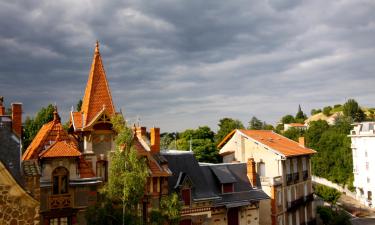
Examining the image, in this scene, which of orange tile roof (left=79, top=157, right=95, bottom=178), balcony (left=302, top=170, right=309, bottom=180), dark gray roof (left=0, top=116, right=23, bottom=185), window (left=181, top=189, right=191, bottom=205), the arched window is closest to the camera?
dark gray roof (left=0, top=116, right=23, bottom=185)

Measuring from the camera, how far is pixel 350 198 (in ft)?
240

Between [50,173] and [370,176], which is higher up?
[50,173]

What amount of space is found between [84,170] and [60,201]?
2208 millimetres

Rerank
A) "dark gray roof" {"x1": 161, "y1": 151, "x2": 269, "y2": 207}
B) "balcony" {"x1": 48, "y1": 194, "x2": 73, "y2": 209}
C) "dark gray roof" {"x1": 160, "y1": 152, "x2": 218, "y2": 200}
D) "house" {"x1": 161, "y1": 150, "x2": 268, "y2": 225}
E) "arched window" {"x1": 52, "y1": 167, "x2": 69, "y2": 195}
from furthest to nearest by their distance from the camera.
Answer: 1. "dark gray roof" {"x1": 161, "y1": 151, "x2": 269, "y2": 207}
2. "dark gray roof" {"x1": 160, "y1": 152, "x2": 218, "y2": 200}
3. "house" {"x1": 161, "y1": 150, "x2": 268, "y2": 225}
4. "arched window" {"x1": 52, "y1": 167, "x2": 69, "y2": 195}
5. "balcony" {"x1": 48, "y1": 194, "x2": 73, "y2": 209}

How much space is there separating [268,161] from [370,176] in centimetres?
3554

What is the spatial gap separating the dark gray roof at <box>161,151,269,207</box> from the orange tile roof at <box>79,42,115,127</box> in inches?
288

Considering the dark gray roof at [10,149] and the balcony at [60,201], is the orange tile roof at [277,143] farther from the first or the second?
the dark gray roof at [10,149]

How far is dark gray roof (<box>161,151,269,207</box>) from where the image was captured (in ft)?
100

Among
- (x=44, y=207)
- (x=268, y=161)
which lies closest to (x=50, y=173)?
(x=44, y=207)

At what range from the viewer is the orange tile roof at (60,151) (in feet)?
71.5

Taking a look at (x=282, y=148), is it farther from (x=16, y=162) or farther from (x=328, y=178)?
(x=328, y=178)

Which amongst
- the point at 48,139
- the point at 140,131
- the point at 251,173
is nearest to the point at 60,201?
the point at 48,139

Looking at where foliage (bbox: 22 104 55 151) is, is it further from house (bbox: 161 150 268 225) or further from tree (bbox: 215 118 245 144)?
tree (bbox: 215 118 245 144)

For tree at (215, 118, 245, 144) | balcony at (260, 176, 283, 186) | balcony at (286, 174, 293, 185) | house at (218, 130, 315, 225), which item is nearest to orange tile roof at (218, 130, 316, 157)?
house at (218, 130, 315, 225)
